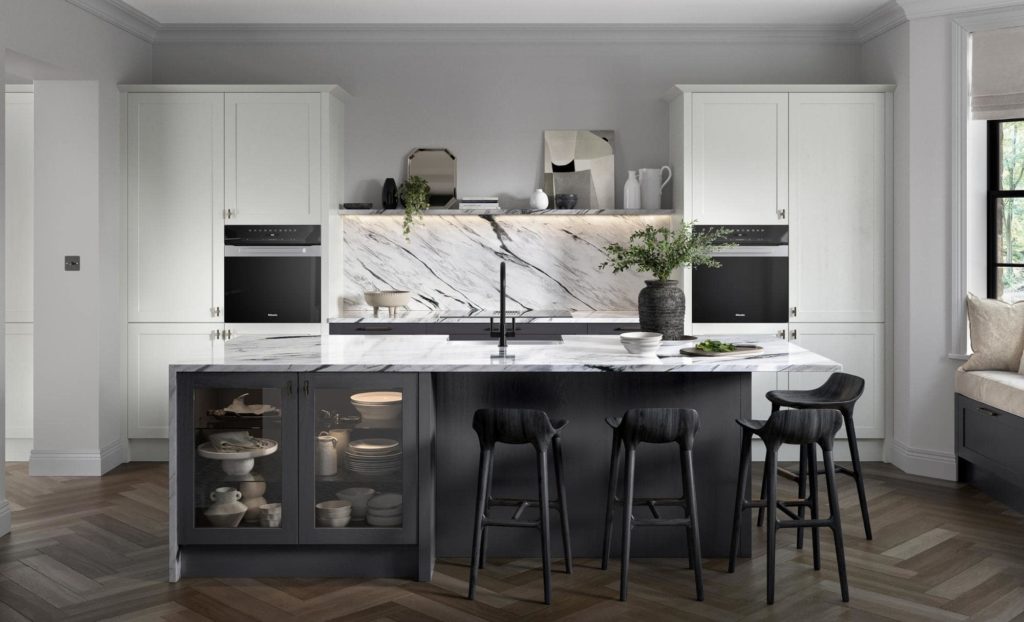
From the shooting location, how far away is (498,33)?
21.0 feet

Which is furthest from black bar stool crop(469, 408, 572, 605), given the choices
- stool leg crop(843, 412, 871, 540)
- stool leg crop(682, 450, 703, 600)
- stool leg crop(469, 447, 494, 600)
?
stool leg crop(843, 412, 871, 540)

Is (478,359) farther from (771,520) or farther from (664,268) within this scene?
(771,520)

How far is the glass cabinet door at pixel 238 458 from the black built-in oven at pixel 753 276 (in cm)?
329

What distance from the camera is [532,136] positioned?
6.52 metres

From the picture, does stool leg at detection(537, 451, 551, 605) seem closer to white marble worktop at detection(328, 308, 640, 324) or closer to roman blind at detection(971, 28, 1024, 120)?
white marble worktop at detection(328, 308, 640, 324)

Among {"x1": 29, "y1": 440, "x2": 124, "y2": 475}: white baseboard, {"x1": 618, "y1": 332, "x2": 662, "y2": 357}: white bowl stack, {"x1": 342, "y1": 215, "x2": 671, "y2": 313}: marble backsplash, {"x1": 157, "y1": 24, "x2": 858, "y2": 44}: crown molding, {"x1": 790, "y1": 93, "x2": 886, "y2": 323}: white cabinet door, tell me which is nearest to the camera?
{"x1": 618, "y1": 332, "x2": 662, "y2": 357}: white bowl stack

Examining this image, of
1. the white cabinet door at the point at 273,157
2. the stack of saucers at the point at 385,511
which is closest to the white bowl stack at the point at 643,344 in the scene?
the stack of saucers at the point at 385,511

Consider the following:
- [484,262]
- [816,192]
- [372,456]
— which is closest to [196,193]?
[484,262]

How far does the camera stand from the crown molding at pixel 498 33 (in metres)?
6.35

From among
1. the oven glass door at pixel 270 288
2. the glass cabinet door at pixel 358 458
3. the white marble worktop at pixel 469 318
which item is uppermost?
the oven glass door at pixel 270 288

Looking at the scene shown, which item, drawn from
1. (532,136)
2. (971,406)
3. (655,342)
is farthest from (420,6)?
(971,406)

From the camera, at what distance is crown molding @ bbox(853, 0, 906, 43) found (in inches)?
225

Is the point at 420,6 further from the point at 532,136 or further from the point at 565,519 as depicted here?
the point at 565,519

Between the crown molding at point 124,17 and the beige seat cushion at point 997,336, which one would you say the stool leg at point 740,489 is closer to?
the beige seat cushion at point 997,336
